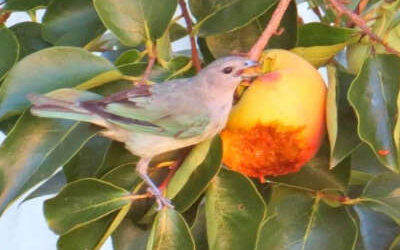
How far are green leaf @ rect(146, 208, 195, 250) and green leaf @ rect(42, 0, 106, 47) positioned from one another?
0.67 ft

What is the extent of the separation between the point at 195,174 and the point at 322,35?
17 cm

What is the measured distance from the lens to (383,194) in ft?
2.17

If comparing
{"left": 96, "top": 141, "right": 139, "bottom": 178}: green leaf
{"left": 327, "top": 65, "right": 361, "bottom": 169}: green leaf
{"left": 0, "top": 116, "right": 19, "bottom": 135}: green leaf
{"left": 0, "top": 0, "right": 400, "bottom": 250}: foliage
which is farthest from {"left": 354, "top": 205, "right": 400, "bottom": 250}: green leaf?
{"left": 0, "top": 116, "right": 19, "bottom": 135}: green leaf

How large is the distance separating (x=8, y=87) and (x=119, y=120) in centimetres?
9

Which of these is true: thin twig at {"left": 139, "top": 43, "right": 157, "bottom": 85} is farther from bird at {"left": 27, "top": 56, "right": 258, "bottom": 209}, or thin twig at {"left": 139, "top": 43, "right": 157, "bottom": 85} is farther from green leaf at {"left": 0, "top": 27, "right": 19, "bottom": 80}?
green leaf at {"left": 0, "top": 27, "right": 19, "bottom": 80}

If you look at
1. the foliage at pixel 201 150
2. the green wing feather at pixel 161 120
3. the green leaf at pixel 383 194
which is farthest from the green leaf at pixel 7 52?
the green leaf at pixel 383 194

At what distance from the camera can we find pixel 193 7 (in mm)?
697

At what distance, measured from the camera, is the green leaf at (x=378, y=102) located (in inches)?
22.9

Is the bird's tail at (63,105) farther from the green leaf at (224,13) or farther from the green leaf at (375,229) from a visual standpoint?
the green leaf at (375,229)

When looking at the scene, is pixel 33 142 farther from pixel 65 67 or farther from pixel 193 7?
pixel 193 7

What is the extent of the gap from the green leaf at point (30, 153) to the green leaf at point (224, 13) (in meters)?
0.15

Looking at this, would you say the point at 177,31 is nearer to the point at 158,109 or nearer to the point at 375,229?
the point at 158,109

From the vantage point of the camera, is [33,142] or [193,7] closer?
[33,142]

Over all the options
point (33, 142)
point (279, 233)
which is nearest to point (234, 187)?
point (279, 233)
